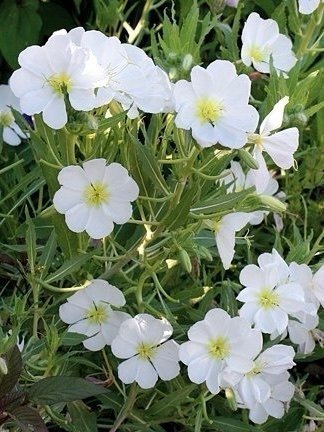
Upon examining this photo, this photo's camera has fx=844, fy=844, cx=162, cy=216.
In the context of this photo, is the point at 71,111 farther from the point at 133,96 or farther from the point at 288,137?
the point at 288,137

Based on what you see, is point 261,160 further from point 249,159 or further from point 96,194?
point 96,194

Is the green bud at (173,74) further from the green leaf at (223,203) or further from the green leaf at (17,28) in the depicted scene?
the green leaf at (17,28)

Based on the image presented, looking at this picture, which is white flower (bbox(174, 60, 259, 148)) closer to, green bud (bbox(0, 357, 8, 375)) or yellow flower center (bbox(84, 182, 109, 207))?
yellow flower center (bbox(84, 182, 109, 207))

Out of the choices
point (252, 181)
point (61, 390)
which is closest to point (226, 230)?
point (252, 181)

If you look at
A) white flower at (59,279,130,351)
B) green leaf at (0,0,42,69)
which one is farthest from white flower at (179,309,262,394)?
green leaf at (0,0,42,69)

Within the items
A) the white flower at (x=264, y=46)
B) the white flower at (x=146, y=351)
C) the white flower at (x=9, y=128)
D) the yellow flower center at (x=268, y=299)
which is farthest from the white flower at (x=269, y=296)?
the white flower at (x=9, y=128)
